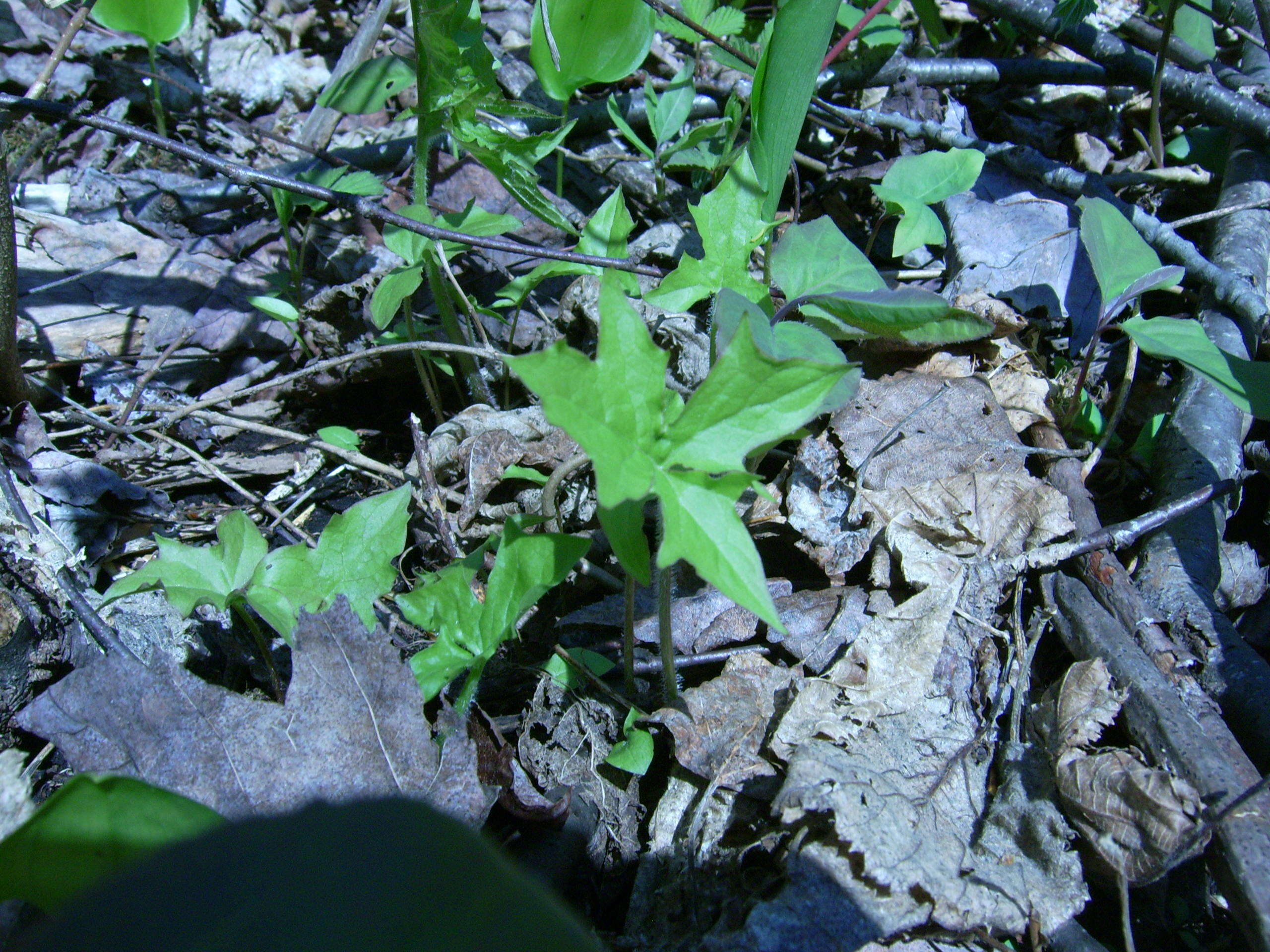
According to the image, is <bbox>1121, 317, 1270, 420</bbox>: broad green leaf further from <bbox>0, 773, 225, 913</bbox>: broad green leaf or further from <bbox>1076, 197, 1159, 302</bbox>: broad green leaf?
<bbox>0, 773, 225, 913</bbox>: broad green leaf

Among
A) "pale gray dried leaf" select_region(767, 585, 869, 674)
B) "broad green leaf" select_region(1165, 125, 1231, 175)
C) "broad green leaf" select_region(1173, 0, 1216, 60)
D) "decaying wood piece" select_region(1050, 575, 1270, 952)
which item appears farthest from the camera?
"broad green leaf" select_region(1173, 0, 1216, 60)

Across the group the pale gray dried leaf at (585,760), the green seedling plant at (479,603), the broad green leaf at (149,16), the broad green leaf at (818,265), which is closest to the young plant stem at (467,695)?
the green seedling plant at (479,603)

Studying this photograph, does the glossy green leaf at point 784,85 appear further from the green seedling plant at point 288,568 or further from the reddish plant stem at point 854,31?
the green seedling plant at point 288,568

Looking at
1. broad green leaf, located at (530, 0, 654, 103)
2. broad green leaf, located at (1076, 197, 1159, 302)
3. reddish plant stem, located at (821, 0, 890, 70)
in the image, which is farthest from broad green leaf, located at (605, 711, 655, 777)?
reddish plant stem, located at (821, 0, 890, 70)

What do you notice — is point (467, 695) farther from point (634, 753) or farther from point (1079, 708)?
point (1079, 708)

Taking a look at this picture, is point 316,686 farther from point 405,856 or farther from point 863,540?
point 863,540
